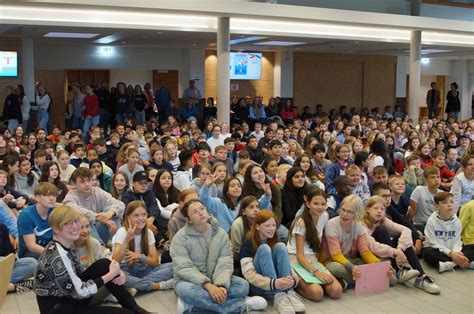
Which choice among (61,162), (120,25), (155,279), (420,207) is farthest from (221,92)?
(155,279)

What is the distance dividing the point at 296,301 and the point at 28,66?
44.4 feet

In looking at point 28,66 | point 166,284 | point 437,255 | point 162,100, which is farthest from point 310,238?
point 28,66

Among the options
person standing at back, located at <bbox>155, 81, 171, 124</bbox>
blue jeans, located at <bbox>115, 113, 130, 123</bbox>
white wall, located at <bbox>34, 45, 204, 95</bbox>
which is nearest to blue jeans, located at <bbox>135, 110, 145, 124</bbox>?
blue jeans, located at <bbox>115, 113, 130, 123</bbox>

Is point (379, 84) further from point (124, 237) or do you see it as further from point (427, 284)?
point (124, 237)

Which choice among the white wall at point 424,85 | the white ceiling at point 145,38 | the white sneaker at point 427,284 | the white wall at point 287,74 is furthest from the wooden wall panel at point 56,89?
the white wall at point 424,85

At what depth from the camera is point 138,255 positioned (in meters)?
5.30

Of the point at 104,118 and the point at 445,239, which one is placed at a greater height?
the point at 104,118

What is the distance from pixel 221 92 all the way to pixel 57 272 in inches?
353

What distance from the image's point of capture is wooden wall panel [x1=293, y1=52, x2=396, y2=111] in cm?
2156

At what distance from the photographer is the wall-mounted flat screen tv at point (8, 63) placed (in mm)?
15719

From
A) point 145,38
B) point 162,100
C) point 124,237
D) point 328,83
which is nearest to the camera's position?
point 124,237

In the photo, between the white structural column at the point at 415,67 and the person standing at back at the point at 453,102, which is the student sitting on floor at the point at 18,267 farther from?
the person standing at back at the point at 453,102

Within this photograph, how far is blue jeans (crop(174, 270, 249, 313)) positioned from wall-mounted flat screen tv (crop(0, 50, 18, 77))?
1299cm

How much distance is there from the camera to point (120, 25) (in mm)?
11852
